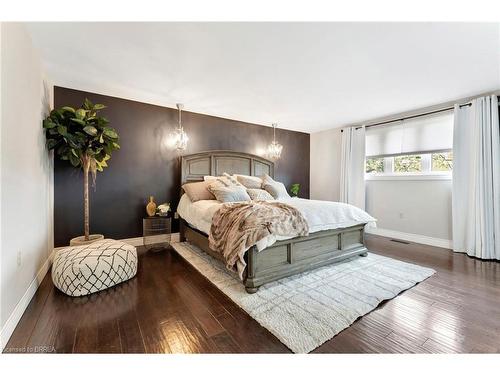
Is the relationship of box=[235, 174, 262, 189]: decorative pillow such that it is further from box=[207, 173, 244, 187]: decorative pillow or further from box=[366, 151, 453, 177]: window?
box=[366, 151, 453, 177]: window

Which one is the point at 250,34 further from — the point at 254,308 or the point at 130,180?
the point at 130,180

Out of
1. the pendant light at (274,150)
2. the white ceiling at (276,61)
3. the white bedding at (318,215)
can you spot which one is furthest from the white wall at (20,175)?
the pendant light at (274,150)

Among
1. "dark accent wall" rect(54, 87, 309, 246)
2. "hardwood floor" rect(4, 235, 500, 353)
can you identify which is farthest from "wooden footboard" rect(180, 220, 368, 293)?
"dark accent wall" rect(54, 87, 309, 246)

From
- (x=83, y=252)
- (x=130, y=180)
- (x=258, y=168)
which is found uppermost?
(x=258, y=168)

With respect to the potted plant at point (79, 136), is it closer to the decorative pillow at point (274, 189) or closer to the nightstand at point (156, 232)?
the nightstand at point (156, 232)

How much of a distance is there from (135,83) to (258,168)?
2.78 m

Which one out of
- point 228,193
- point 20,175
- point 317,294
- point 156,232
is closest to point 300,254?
point 317,294

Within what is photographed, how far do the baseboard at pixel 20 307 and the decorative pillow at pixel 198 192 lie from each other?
1883mm

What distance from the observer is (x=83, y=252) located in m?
2.17

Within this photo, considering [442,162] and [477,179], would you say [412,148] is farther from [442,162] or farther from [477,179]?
[477,179]

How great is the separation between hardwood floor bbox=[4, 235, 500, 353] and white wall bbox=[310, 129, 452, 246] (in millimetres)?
1549

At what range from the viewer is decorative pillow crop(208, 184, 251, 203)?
321 cm

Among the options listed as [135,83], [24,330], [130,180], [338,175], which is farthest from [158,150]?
[338,175]

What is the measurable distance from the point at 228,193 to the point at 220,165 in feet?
4.11
